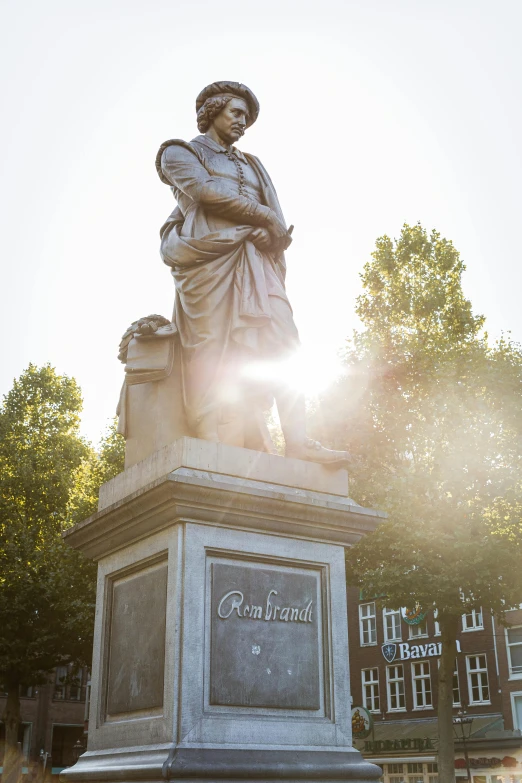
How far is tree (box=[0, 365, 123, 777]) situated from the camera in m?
27.5

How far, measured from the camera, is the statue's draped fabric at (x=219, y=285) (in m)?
6.57

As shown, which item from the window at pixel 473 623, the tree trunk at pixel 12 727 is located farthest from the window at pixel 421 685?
the tree trunk at pixel 12 727

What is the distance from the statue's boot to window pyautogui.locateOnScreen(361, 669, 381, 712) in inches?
1782

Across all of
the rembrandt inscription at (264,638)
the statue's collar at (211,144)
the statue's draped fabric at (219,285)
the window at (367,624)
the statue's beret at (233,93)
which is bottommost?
the rembrandt inscription at (264,638)

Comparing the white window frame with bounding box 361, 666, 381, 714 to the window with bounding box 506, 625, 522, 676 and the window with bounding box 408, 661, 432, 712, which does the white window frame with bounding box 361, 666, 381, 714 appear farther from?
the window with bounding box 506, 625, 522, 676

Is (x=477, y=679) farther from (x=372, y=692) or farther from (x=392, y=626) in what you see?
(x=372, y=692)

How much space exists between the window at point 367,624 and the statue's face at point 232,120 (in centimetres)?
4586

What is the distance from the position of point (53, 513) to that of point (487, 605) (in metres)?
15.3

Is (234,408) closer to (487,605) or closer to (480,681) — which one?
(487,605)

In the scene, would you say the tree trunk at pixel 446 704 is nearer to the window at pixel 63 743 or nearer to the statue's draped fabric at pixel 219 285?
the statue's draped fabric at pixel 219 285

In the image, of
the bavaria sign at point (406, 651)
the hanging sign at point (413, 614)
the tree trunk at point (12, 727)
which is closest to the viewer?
the hanging sign at point (413, 614)

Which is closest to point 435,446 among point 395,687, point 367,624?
point 395,687

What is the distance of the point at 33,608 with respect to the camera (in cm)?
2775

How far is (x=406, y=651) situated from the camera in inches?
1849
